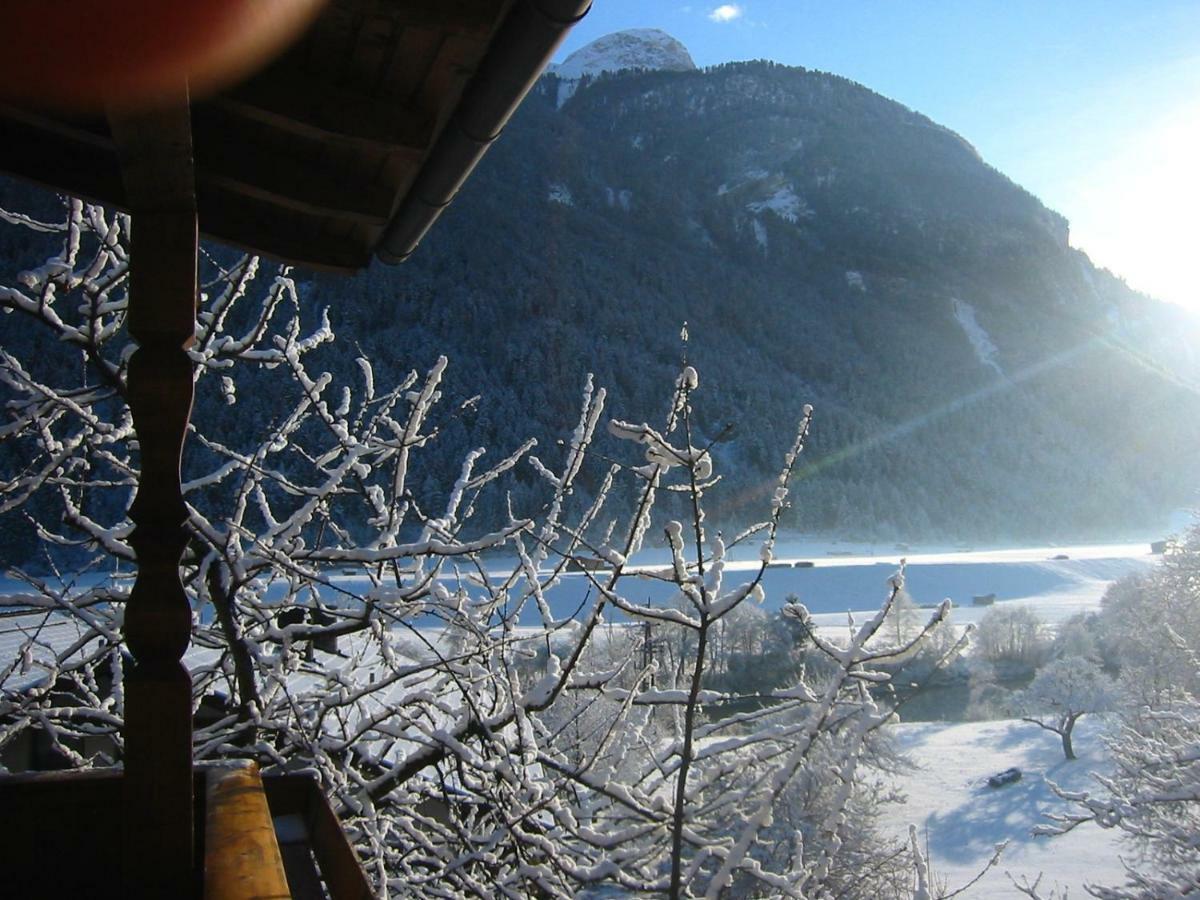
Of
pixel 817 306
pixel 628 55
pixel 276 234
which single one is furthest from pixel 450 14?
pixel 628 55

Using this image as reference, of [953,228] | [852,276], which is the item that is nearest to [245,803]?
[852,276]

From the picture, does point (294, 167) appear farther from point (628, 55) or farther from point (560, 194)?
point (628, 55)

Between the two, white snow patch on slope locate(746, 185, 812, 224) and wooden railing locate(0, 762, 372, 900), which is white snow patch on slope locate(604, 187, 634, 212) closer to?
white snow patch on slope locate(746, 185, 812, 224)

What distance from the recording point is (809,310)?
101m

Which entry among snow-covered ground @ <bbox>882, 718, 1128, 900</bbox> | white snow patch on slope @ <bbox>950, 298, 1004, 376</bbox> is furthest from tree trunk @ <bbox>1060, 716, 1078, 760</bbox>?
white snow patch on slope @ <bbox>950, 298, 1004, 376</bbox>

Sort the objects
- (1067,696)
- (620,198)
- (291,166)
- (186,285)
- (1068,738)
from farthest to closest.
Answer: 1. (620,198)
2. (1067,696)
3. (1068,738)
4. (291,166)
5. (186,285)

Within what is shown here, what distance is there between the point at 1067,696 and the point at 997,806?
483cm

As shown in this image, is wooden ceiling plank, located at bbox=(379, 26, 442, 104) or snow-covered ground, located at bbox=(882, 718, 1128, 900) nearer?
wooden ceiling plank, located at bbox=(379, 26, 442, 104)

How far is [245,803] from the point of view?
1.51m

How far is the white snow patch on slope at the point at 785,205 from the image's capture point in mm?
119938

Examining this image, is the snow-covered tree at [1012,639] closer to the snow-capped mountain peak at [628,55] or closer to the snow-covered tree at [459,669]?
the snow-covered tree at [459,669]

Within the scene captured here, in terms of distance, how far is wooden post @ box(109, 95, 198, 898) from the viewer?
1.35 m

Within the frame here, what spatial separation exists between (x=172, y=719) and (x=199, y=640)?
1.92 metres

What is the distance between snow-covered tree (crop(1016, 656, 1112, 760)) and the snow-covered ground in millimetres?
594
